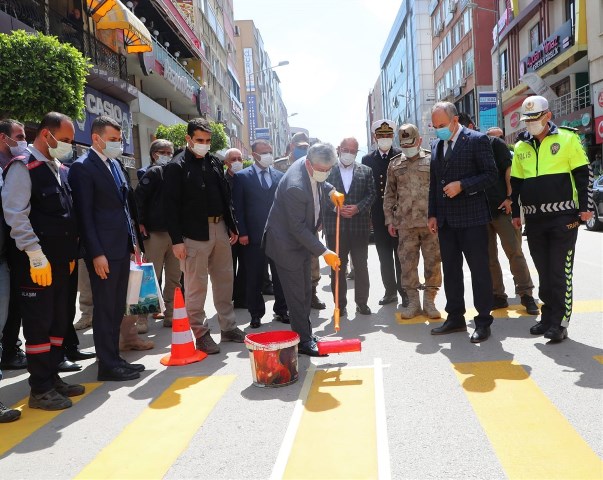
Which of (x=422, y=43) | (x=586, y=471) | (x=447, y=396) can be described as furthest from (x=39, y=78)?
(x=422, y=43)

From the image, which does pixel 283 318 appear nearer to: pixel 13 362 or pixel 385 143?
pixel 385 143

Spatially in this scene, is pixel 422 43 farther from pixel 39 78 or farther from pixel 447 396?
pixel 447 396

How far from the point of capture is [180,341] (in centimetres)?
545

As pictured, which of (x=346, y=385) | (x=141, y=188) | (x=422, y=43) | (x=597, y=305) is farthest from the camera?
(x=422, y=43)

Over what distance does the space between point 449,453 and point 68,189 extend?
3534 millimetres

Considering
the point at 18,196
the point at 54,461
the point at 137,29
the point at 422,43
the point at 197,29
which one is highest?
the point at 422,43

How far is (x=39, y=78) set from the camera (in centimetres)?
949

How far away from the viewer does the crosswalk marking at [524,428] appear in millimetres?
2947

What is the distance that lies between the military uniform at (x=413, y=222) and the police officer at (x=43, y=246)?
3632mm

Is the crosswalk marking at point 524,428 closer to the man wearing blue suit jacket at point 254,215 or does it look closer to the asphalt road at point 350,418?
the asphalt road at point 350,418

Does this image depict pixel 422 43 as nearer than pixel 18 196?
No

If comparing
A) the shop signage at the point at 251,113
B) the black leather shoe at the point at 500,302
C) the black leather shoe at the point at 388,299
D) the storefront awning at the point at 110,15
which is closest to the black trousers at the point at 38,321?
the black leather shoe at the point at 388,299

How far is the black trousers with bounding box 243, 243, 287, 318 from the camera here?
6.92 meters

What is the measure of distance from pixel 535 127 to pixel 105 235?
12.9 feet
